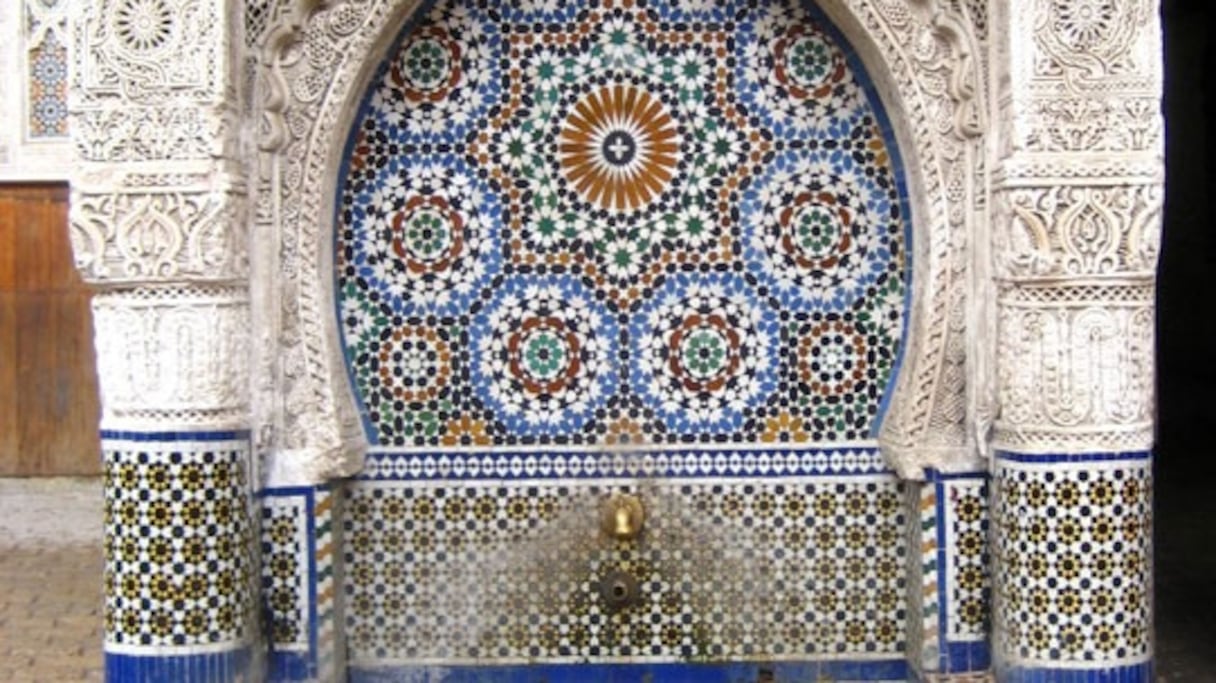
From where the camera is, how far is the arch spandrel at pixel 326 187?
425 centimetres

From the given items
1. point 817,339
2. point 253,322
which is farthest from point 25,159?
point 817,339

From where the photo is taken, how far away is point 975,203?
4.25 meters

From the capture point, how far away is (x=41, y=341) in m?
9.27

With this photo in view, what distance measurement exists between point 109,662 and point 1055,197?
2.86m

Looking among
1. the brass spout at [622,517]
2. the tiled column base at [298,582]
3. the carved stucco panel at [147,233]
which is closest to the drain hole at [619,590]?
the brass spout at [622,517]

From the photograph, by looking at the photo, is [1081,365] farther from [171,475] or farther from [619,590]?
[171,475]

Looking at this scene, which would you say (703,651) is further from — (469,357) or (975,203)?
(975,203)

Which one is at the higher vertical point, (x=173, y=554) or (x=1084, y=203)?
(x=1084, y=203)

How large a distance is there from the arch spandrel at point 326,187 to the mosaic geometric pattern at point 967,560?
0.11 m

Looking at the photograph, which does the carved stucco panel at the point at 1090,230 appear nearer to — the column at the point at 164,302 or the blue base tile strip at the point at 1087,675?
the blue base tile strip at the point at 1087,675

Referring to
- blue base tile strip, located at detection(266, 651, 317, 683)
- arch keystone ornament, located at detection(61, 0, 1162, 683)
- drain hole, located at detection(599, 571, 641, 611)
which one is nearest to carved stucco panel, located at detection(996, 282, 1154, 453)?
arch keystone ornament, located at detection(61, 0, 1162, 683)

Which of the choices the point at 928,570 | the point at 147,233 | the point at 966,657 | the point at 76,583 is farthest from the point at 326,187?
the point at 76,583

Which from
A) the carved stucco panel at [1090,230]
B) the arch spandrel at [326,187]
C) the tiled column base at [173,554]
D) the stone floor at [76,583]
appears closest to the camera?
the carved stucco panel at [1090,230]

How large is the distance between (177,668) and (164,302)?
0.99 metres
